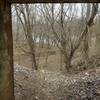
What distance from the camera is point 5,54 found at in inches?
158

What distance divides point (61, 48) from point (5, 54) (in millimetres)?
9055

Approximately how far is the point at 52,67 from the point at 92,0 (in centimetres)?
1230

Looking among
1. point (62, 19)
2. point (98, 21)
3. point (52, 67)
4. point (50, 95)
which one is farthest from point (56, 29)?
point (50, 95)

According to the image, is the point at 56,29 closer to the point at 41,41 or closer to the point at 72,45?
the point at 72,45

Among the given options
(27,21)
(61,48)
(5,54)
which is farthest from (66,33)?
(5,54)

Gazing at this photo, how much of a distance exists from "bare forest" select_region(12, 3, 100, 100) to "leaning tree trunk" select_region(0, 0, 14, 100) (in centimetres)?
254

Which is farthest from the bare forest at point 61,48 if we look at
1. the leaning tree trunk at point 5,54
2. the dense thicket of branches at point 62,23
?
the leaning tree trunk at point 5,54

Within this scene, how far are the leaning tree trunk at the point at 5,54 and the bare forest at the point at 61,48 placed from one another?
99.9 inches

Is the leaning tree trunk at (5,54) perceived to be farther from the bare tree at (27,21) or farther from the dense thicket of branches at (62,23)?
the bare tree at (27,21)

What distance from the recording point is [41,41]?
16.1 metres

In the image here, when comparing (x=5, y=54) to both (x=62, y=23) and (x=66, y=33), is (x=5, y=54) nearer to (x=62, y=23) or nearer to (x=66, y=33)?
(x=62, y=23)

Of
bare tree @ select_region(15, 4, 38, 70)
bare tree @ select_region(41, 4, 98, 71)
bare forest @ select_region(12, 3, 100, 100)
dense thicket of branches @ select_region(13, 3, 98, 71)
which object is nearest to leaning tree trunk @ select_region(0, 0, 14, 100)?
bare forest @ select_region(12, 3, 100, 100)

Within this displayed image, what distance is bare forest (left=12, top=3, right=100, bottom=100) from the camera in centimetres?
729

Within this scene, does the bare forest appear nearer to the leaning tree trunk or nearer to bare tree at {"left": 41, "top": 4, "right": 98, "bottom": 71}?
bare tree at {"left": 41, "top": 4, "right": 98, "bottom": 71}
